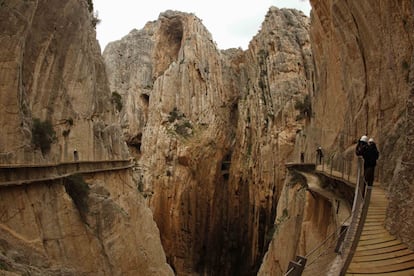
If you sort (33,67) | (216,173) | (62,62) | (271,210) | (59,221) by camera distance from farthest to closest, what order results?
(216,173)
(271,210)
(62,62)
(33,67)
(59,221)

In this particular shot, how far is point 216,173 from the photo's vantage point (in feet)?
137

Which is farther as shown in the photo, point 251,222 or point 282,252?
point 251,222

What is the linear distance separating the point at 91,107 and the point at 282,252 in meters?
12.1

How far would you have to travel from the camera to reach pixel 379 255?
6027 mm

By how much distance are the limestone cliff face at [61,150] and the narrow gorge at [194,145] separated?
0.07 meters

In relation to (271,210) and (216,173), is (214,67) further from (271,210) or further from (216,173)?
(271,210)

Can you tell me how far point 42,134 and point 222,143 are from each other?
29.5 meters

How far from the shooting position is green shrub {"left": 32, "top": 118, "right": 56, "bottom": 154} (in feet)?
47.9

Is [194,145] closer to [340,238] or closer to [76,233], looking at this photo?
[76,233]

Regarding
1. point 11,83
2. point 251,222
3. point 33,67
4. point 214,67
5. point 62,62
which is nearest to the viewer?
point 11,83

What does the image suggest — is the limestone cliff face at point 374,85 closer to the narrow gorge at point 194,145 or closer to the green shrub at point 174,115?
the narrow gorge at point 194,145

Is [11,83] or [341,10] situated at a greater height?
[341,10]

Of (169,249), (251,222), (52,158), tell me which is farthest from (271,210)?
(52,158)

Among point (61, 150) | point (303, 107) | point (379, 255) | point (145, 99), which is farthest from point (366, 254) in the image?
point (145, 99)
